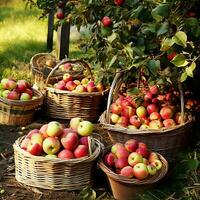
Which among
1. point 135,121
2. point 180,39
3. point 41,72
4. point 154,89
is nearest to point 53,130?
point 135,121

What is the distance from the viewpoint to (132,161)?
312 cm

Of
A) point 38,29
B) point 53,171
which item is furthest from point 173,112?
point 38,29

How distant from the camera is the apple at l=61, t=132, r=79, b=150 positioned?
319cm

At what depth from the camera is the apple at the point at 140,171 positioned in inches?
119

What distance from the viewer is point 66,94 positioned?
445 centimetres

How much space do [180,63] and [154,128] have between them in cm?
143

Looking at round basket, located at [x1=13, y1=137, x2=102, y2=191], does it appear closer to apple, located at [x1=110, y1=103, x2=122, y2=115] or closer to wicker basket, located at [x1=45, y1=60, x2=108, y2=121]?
apple, located at [x1=110, y1=103, x2=122, y2=115]

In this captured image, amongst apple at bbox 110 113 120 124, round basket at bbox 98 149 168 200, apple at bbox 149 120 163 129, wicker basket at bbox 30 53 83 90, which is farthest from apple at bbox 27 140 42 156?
wicker basket at bbox 30 53 83 90

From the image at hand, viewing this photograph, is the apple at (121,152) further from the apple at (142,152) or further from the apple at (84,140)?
the apple at (84,140)

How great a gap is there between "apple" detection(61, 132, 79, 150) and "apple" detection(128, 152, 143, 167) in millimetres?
359

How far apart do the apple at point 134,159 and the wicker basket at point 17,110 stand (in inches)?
58.1

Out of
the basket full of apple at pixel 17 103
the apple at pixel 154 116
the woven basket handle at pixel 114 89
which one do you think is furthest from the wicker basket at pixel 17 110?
the apple at pixel 154 116

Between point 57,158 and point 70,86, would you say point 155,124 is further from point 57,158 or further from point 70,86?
point 70,86

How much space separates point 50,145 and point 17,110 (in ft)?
4.23
